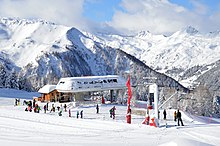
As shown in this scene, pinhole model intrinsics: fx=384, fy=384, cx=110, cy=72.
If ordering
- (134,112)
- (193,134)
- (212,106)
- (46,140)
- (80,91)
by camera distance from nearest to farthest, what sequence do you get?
(46,140), (193,134), (134,112), (80,91), (212,106)

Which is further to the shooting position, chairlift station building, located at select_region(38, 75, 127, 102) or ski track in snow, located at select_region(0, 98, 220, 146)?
chairlift station building, located at select_region(38, 75, 127, 102)

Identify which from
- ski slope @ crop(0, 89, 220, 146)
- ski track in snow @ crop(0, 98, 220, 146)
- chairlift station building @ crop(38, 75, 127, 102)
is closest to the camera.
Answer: ski slope @ crop(0, 89, 220, 146)

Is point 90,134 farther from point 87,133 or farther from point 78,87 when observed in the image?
point 78,87

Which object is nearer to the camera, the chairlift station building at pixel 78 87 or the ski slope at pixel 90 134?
the ski slope at pixel 90 134

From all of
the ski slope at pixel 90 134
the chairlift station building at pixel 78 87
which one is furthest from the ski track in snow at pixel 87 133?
the chairlift station building at pixel 78 87

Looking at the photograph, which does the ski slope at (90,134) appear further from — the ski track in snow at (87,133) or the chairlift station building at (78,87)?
A: the chairlift station building at (78,87)

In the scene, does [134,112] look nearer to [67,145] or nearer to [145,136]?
[145,136]

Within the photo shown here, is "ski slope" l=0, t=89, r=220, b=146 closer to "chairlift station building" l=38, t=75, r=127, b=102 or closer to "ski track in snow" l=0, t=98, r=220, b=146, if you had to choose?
"ski track in snow" l=0, t=98, r=220, b=146

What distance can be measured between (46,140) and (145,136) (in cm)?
613

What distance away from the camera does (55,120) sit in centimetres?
2995

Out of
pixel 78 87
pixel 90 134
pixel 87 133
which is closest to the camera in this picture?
pixel 90 134

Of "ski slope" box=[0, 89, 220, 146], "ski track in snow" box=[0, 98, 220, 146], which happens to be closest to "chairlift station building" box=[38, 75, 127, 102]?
"ski slope" box=[0, 89, 220, 146]

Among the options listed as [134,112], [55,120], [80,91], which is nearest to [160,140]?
[55,120]

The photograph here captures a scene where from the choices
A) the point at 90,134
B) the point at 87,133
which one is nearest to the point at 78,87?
the point at 87,133
